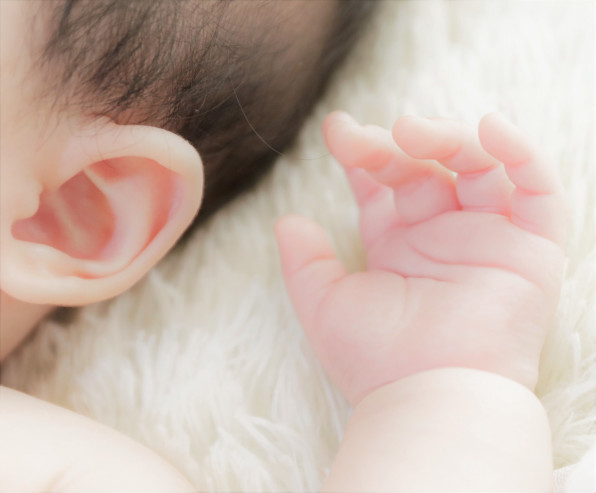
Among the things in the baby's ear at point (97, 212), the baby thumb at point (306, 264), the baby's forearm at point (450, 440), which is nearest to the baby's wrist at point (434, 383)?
the baby's forearm at point (450, 440)

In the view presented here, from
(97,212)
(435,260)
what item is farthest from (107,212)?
(435,260)

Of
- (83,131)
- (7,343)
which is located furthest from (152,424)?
(83,131)

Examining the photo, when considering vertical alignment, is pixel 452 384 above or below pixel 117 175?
below

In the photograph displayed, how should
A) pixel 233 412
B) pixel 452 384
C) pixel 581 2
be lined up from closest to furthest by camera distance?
pixel 452 384 → pixel 233 412 → pixel 581 2

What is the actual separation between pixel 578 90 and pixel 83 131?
0.52 metres

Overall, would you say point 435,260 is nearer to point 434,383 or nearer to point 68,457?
point 434,383

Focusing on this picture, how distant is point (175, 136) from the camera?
2.26 feet

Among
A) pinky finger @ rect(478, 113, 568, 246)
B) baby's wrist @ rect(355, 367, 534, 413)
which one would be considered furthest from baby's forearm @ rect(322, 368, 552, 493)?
pinky finger @ rect(478, 113, 568, 246)

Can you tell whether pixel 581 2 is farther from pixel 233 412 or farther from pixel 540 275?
pixel 233 412

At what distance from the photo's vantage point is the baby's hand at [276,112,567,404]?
0.66m

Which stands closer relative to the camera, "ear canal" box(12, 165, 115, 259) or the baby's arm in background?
the baby's arm in background

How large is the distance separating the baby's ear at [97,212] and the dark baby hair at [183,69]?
0.03 m

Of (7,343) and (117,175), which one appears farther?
(7,343)

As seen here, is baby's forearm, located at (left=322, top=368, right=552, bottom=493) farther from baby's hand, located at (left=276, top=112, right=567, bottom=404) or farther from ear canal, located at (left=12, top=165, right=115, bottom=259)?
ear canal, located at (left=12, top=165, right=115, bottom=259)
